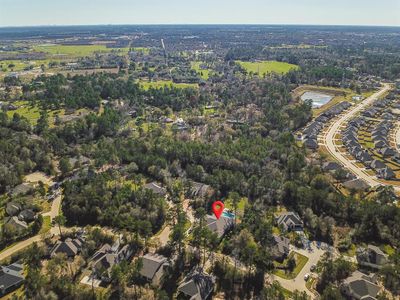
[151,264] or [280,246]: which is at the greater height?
[151,264]

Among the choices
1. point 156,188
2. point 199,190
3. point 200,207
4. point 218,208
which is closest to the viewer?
point 200,207

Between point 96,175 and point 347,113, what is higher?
point 96,175

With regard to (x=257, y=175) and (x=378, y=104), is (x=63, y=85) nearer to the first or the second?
(x=257, y=175)

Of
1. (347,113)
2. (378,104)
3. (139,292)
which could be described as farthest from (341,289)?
(378,104)

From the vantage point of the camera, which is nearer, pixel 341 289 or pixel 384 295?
pixel 384 295

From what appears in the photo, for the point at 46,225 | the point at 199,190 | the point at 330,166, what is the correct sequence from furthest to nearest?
the point at 330,166
the point at 199,190
the point at 46,225

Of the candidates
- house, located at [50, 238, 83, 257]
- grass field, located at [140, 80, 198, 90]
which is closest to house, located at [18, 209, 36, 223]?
house, located at [50, 238, 83, 257]

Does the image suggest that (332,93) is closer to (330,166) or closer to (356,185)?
(330,166)

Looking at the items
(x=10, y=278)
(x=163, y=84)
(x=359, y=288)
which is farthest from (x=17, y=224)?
(x=163, y=84)
